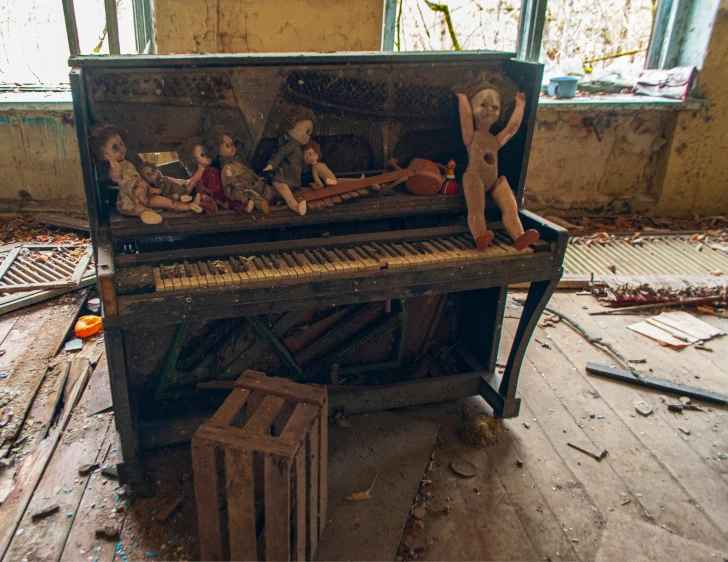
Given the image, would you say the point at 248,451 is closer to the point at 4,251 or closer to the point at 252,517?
the point at 252,517

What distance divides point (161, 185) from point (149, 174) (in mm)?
61

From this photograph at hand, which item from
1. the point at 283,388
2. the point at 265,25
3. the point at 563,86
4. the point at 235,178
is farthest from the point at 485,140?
the point at 563,86

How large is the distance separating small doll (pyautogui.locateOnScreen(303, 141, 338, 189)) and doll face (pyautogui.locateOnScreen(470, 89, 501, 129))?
695mm

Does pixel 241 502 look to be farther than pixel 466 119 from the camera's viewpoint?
No

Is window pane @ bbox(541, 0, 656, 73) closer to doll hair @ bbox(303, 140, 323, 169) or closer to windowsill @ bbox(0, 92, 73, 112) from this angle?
doll hair @ bbox(303, 140, 323, 169)

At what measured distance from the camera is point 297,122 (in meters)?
2.45

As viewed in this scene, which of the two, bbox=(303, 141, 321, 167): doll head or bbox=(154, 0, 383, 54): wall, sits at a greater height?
bbox=(154, 0, 383, 54): wall

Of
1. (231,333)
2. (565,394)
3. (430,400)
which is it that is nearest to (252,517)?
(231,333)

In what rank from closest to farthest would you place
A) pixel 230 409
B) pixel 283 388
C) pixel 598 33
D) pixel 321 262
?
pixel 230 409, pixel 283 388, pixel 321 262, pixel 598 33

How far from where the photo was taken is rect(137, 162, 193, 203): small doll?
236 centimetres

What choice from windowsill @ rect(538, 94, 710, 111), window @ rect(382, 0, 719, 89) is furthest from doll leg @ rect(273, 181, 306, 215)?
windowsill @ rect(538, 94, 710, 111)

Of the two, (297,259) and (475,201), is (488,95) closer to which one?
(475,201)

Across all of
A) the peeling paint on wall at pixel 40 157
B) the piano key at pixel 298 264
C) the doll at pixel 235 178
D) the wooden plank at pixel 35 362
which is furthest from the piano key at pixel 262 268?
the peeling paint on wall at pixel 40 157

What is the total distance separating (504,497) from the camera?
100 inches
